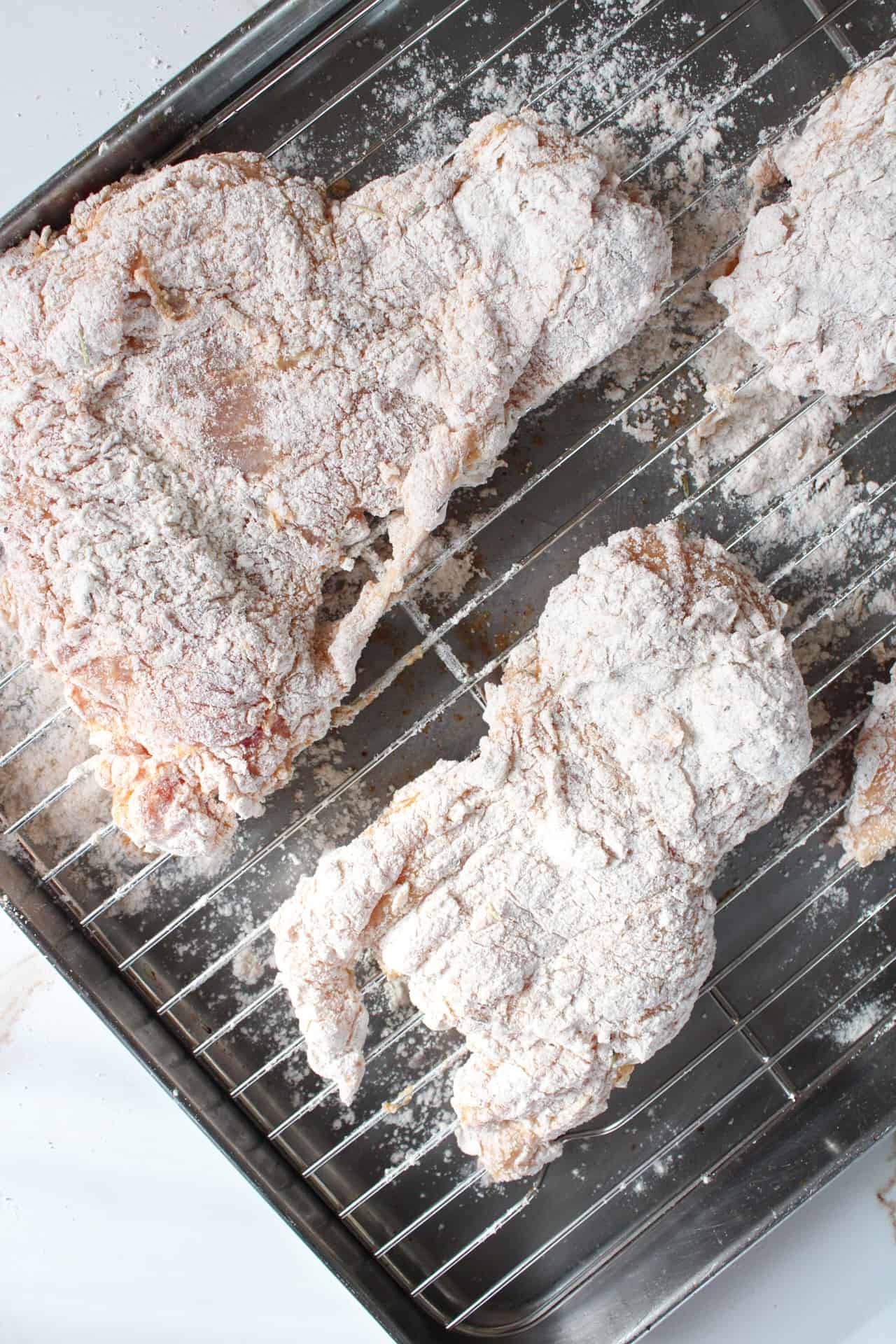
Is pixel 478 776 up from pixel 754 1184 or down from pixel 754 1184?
up

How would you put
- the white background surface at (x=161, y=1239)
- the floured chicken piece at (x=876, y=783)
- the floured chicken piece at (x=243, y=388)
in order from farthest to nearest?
the white background surface at (x=161, y=1239)
the floured chicken piece at (x=876, y=783)
the floured chicken piece at (x=243, y=388)

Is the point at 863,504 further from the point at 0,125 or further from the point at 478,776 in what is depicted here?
the point at 0,125

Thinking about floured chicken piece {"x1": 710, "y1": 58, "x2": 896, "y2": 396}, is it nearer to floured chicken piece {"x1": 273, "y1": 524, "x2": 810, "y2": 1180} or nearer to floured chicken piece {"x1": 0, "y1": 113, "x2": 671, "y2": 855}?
floured chicken piece {"x1": 0, "y1": 113, "x2": 671, "y2": 855}

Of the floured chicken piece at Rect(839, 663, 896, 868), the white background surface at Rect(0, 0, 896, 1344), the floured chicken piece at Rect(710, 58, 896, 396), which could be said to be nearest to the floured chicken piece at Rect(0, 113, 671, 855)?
the floured chicken piece at Rect(710, 58, 896, 396)

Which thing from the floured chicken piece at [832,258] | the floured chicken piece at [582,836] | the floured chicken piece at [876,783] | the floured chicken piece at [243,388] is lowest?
the floured chicken piece at [876,783]

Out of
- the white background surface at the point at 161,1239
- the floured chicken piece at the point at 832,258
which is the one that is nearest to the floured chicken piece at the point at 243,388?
the floured chicken piece at the point at 832,258

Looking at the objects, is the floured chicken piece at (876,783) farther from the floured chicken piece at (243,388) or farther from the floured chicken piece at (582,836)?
the floured chicken piece at (243,388)

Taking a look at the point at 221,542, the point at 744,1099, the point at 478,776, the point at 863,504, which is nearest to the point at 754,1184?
the point at 744,1099
